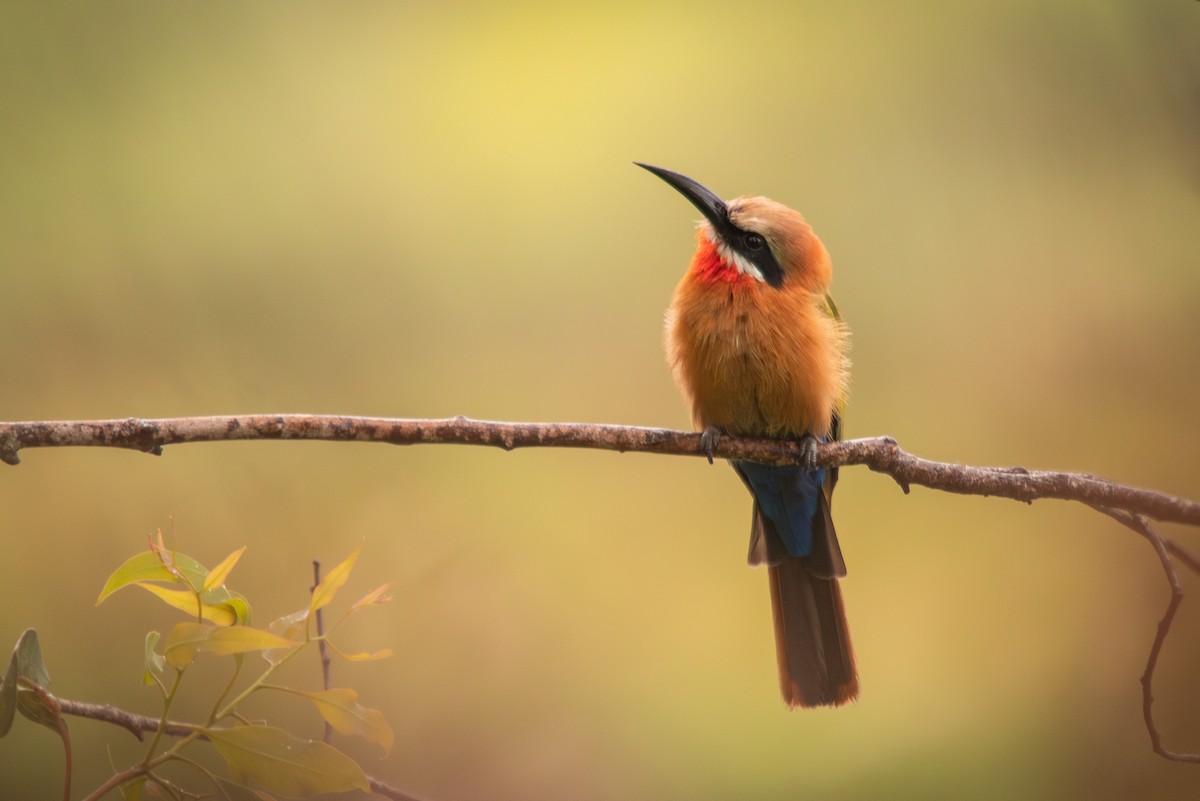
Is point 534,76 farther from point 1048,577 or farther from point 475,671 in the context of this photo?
point 1048,577

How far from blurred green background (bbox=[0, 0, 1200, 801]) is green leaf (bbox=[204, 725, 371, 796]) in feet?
2.11

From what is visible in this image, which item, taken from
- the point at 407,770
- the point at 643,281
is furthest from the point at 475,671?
the point at 643,281

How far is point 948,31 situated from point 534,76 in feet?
2.81

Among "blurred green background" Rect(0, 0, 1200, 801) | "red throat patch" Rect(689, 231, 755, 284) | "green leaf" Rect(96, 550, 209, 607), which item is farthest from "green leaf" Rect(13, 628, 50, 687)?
"red throat patch" Rect(689, 231, 755, 284)

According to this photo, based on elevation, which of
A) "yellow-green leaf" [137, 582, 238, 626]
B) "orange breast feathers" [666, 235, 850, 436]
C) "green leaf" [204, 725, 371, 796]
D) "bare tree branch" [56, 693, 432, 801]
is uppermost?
"orange breast feathers" [666, 235, 850, 436]

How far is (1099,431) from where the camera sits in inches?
63.5

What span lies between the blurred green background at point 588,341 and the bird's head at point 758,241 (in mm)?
438

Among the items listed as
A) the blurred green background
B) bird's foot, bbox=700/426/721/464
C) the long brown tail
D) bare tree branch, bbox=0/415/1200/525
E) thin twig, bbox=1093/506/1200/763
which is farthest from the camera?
the blurred green background

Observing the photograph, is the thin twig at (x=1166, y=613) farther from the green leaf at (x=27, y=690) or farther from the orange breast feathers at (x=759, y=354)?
the green leaf at (x=27, y=690)

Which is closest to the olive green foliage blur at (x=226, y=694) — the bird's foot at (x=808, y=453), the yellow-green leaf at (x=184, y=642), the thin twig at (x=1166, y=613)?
the yellow-green leaf at (x=184, y=642)

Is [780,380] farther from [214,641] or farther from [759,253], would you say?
[214,641]

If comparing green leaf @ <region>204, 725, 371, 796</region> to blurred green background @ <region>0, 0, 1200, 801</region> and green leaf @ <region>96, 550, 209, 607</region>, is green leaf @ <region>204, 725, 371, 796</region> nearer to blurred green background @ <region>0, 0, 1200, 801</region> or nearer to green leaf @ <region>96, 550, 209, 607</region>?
green leaf @ <region>96, 550, 209, 607</region>

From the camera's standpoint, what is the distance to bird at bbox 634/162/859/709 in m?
1.46

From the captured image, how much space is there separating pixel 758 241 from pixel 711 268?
87mm
